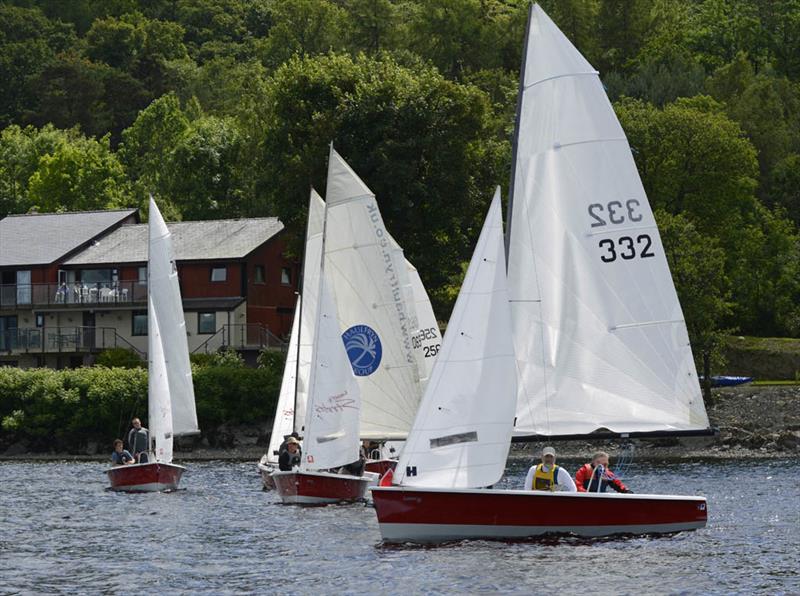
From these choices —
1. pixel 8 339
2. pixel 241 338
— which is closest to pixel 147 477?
pixel 241 338

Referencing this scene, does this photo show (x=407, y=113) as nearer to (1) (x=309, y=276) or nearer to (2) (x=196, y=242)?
(2) (x=196, y=242)

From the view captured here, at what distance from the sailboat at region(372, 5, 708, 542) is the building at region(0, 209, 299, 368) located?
5467 centimetres

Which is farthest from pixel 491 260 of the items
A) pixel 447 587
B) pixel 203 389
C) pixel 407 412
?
pixel 203 389

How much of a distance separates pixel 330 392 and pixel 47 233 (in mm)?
58713

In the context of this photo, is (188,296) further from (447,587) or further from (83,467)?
(447,587)

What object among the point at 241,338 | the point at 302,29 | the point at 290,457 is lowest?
the point at 290,457

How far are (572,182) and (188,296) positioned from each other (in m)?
60.2

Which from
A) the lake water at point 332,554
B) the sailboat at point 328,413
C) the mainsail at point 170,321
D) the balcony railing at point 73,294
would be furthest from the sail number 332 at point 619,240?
the balcony railing at point 73,294

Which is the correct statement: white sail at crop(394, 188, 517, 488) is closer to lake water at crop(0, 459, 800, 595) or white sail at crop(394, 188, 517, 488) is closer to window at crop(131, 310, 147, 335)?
lake water at crop(0, 459, 800, 595)

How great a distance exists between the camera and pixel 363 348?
44.2 m

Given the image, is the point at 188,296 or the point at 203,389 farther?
the point at 188,296

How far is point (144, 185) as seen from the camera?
11925 centimetres

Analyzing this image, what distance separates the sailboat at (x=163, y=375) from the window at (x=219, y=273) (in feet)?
108

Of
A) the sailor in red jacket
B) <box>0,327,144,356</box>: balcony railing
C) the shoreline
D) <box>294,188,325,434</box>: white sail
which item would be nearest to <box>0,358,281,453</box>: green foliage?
the shoreline
